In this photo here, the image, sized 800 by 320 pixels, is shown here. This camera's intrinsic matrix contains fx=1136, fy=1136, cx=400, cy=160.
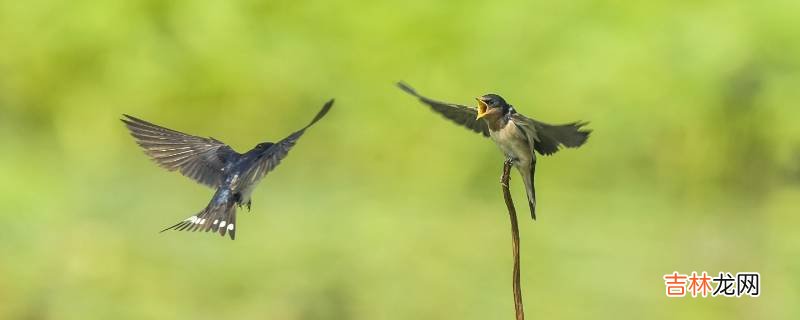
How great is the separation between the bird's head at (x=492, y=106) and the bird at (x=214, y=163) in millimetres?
227

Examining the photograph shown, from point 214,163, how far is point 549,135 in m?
0.51

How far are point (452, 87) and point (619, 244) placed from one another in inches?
37.3

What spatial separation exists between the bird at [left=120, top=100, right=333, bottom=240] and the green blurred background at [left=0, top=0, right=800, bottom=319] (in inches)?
80.9

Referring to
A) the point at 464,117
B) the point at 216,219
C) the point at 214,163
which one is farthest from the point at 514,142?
the point at 214,163

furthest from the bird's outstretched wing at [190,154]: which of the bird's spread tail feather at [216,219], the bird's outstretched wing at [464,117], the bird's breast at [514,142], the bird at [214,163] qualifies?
the bird's breast at [514,142]

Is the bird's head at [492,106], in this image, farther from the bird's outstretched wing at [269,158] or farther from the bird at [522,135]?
the bird's outstretched wing at [269,158]

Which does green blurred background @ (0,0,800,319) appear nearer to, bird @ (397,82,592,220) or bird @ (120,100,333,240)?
bird @ (120,100,333,240)

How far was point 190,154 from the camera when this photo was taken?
5.30ft

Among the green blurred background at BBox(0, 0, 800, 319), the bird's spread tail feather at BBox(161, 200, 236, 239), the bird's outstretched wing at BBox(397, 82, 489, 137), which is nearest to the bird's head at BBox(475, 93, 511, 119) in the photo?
the bird's outstretched wing at BBox(397, 82, 489, 137)

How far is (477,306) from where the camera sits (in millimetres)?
3613

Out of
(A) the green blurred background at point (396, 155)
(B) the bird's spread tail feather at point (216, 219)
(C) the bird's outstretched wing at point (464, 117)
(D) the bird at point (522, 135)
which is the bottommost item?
(B) the bird's spread tail feather at point (216, 219)

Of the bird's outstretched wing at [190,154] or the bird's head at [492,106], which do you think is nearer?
the bird's head at [492,106]

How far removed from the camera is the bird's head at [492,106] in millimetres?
1275

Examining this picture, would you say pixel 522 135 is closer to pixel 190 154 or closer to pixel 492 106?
pixel 492 106
